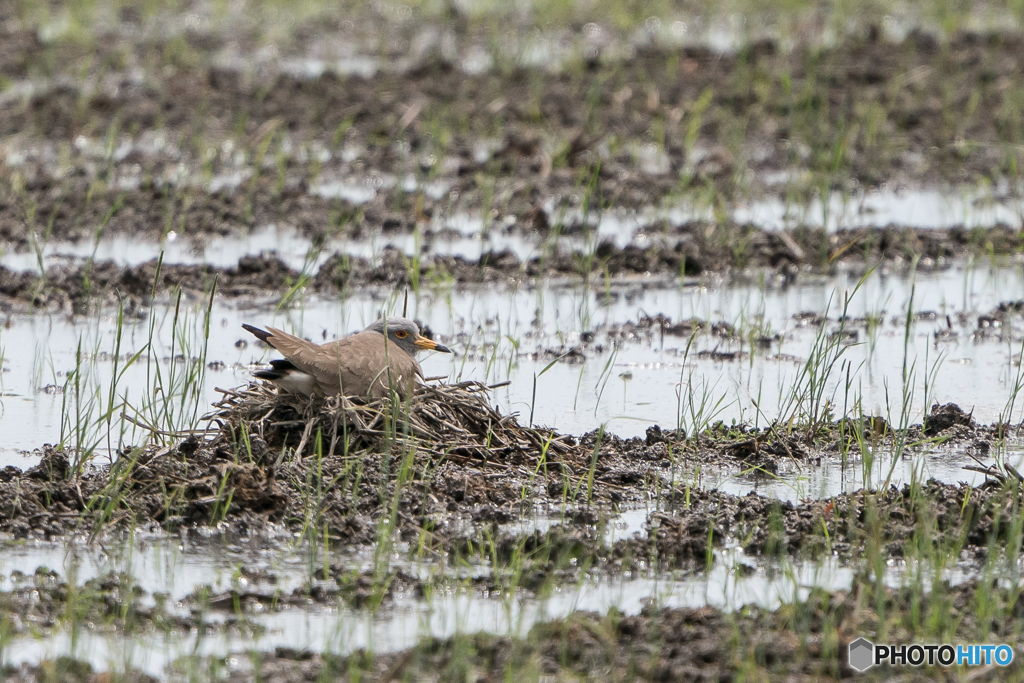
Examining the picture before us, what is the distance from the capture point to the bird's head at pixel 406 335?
21.8 ft

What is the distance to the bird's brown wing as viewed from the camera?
578 centimetres

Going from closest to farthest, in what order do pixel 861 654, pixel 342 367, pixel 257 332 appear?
1. pixel 861 654
2. pixel 257 332
3. pixel 342 367

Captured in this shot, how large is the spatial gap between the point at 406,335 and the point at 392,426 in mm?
1073

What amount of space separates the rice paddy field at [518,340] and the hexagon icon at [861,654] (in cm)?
6

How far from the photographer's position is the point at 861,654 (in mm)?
4066

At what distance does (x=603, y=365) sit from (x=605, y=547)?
2630mm

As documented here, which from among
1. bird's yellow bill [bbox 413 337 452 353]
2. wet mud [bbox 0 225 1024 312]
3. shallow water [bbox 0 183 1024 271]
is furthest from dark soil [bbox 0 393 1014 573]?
shallow water [bbox 0 183 1024 271]

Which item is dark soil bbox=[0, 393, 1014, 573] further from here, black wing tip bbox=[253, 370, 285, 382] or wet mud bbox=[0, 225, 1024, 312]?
wet mud bbox=[0, 225, 1024, 312]

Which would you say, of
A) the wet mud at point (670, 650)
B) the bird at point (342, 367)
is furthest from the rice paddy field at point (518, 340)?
the bird at point (342, 367)

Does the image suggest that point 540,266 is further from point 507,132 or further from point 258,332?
point 507,132

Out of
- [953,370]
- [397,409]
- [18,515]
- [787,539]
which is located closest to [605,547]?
[787,539]

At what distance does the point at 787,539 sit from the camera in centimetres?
503

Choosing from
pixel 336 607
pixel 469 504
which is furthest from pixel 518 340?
pixel 336 607

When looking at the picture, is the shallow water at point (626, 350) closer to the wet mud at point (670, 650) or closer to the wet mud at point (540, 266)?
the wet mud at point (540, 266)
